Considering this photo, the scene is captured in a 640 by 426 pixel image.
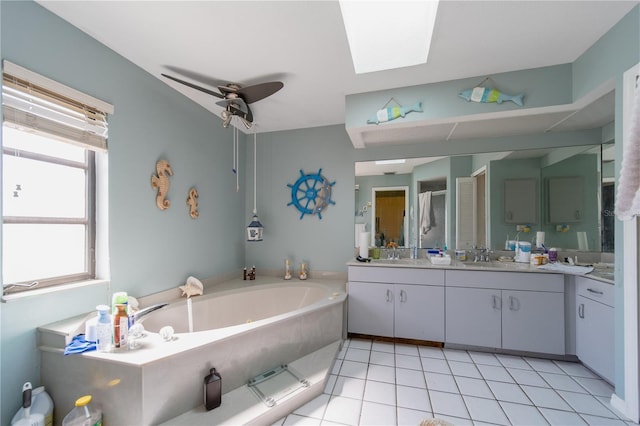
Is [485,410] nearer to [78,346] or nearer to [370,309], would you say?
[370,309]

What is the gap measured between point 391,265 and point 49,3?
3089 mm

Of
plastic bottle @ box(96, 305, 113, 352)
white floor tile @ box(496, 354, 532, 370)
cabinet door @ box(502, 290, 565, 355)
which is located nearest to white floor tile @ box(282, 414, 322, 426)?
plastic bottle @ box(96, 305, 113, 352)

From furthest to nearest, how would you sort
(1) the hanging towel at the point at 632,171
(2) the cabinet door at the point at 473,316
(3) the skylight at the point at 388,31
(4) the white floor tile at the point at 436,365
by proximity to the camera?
(2) the cabinet door at the point at 473,316 < (4) the white floor tile at the point at 436,365 < (3) the skylight at the point at 388,31 < (1) the hanging towel at the point at 632,171

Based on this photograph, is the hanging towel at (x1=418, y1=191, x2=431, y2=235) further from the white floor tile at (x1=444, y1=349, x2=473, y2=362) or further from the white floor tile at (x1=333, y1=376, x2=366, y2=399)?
the white floor tile at (x1=333, y1=376, x2=366, y2=399)

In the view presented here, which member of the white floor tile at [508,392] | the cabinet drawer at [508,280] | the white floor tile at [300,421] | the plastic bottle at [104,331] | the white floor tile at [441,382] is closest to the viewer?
the plastic bottle at [104,331]

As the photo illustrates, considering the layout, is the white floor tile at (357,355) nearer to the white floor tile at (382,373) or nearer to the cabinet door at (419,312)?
the white floor tile at (382,373)

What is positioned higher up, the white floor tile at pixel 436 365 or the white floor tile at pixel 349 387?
the white floor tile at pixel 349 387

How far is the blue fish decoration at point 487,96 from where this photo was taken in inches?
79.2

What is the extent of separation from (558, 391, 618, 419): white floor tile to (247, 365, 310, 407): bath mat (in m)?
1.80

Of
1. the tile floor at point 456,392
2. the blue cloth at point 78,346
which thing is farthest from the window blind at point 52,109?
the tile floor at point 456,392

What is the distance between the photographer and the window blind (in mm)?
1314

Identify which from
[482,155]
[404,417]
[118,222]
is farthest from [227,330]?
[482,155]

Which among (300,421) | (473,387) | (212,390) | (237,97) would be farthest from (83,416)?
(473,387)

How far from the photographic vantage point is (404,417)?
1541mm
